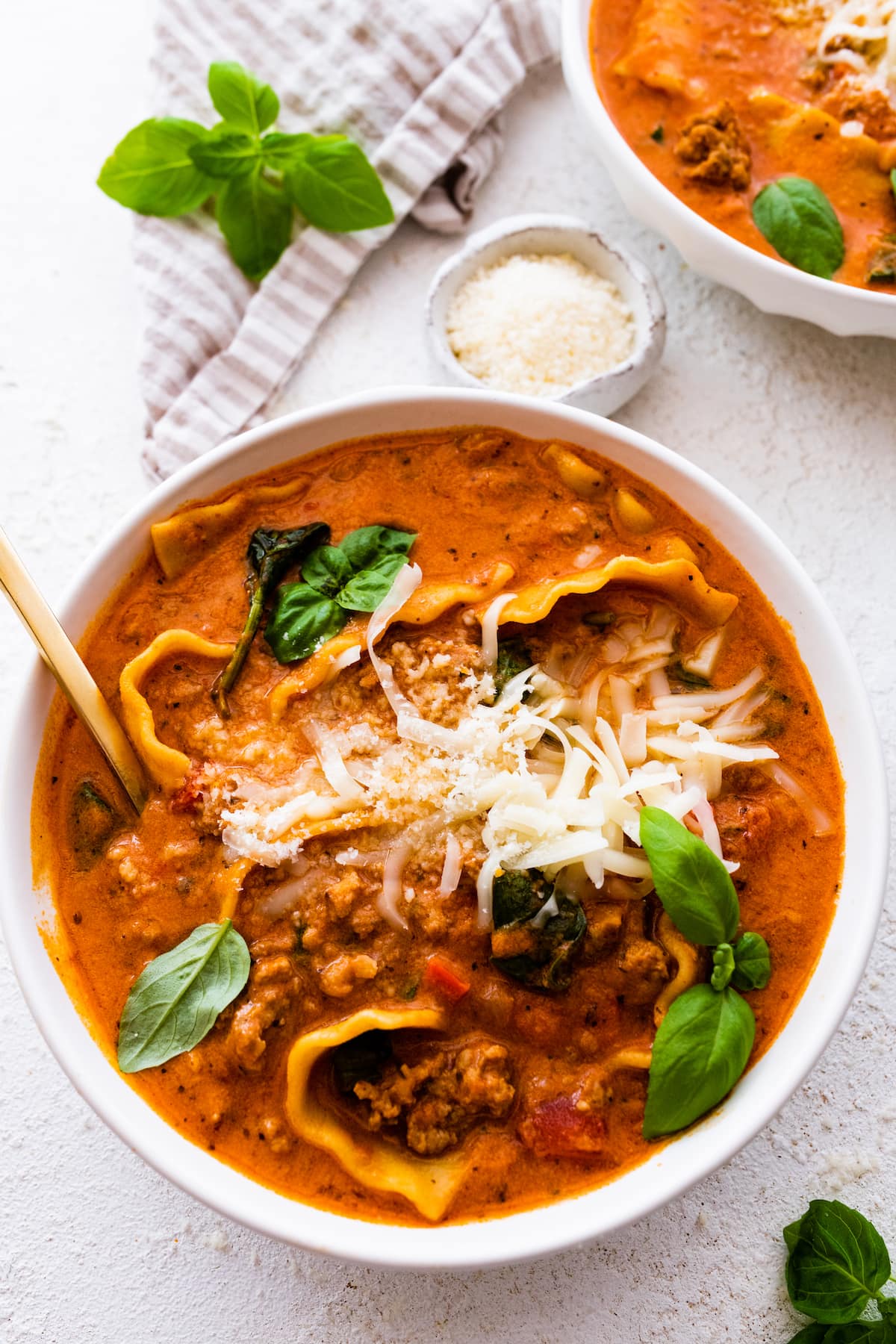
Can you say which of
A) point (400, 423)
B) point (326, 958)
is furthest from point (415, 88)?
point (326, 958)

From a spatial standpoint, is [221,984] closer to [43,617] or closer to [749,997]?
[43,617]

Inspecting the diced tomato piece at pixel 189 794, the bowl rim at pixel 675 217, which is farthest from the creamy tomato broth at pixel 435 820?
the bowl rim at pixel 675 217

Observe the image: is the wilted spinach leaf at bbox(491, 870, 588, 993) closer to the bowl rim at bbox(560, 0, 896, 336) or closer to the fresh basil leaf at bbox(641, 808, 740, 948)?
the fresh basil leaf at bbox(641, 808, 740, 948)

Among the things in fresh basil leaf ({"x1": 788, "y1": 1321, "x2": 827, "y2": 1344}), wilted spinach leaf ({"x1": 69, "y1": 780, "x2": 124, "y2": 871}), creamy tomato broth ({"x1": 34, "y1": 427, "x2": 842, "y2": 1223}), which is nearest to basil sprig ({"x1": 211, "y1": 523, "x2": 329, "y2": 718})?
creamy tomato broth ({"x1": 34, "y1": 427, "x2": 842, "y2": 1223})

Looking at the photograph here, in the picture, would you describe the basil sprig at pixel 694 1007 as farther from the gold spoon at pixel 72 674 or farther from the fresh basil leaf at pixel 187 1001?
the gold spoon at pixel 72 674

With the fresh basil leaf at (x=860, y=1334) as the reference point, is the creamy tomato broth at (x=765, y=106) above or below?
above

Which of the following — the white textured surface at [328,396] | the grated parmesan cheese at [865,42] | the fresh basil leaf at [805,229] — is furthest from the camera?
the grated parmesan cheese at [865,42]

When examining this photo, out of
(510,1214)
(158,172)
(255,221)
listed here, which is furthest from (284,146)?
(510,1214)
